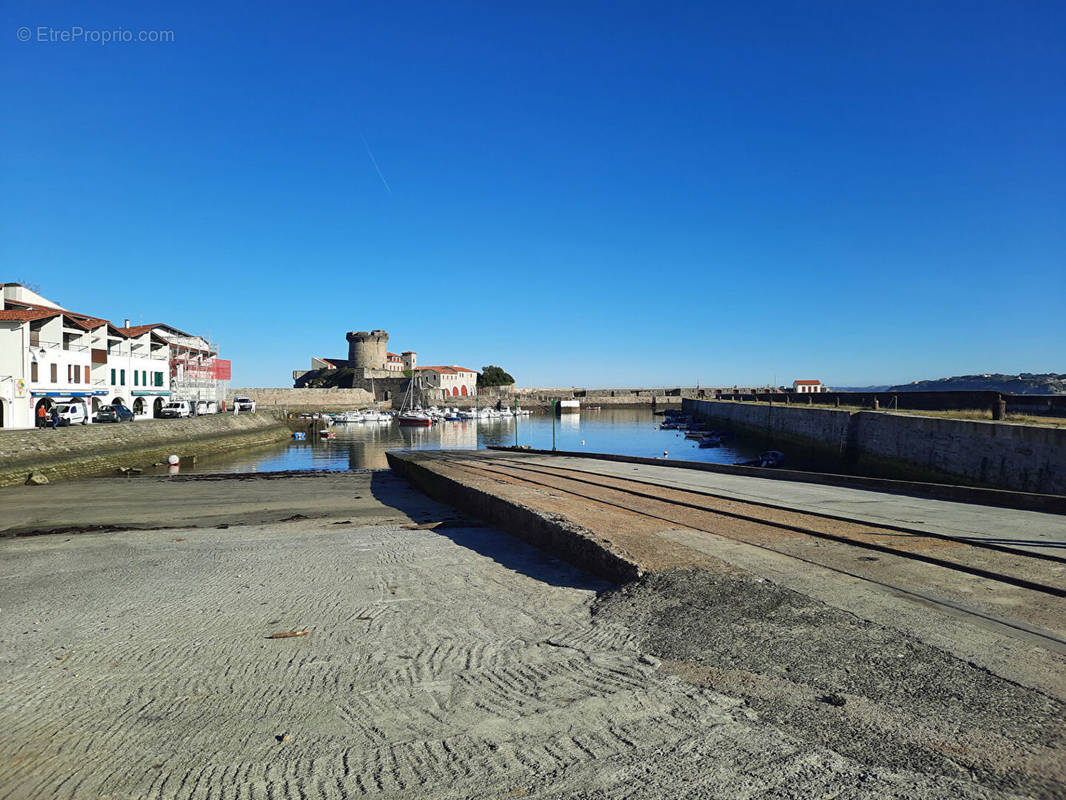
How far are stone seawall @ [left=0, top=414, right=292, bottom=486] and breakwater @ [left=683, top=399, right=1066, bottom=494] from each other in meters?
39.6

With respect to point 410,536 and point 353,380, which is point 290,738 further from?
point 353,380

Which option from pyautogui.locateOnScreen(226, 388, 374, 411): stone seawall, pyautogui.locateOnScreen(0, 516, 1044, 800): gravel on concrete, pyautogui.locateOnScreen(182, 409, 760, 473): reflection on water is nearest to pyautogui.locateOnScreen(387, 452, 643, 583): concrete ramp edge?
pyautogui.locateOnScreen(0, 516, 1044, 800): gravel on concrete

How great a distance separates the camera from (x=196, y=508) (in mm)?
19578

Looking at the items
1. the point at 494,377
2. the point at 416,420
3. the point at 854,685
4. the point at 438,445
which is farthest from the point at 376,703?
the point at 494,377

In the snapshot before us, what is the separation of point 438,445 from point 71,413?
107 ft

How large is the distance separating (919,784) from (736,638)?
2.23 meters

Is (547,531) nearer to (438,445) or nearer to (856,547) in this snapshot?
(856,547)

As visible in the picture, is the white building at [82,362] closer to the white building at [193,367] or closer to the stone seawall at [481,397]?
the white building at [193,367]

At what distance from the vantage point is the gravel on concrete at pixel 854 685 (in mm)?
3670

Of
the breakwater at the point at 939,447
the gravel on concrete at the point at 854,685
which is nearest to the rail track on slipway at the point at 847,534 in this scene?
the gravel on concrete at the point at 854,685

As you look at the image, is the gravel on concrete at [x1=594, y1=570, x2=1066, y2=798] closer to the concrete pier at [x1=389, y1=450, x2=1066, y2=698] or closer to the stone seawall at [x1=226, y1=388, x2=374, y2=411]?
the concrete pier at [x1=389, y1=450, x2=1066, y2=698]

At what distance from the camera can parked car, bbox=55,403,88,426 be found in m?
39.9

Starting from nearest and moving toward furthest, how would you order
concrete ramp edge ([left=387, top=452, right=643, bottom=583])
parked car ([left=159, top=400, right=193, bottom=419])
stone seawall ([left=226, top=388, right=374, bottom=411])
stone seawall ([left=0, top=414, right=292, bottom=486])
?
concrete ramp edge ([left=387, top=452, right=643, bottom=583]) < stone seawall ([left=0, top=414, right=292, bottom=486]) < parked car ([left=159, top=400, right=193, bottom=419]) < stone seawall ([left=226, top=388, right=374, bottom=411])

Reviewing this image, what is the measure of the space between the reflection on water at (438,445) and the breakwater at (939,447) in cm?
755
